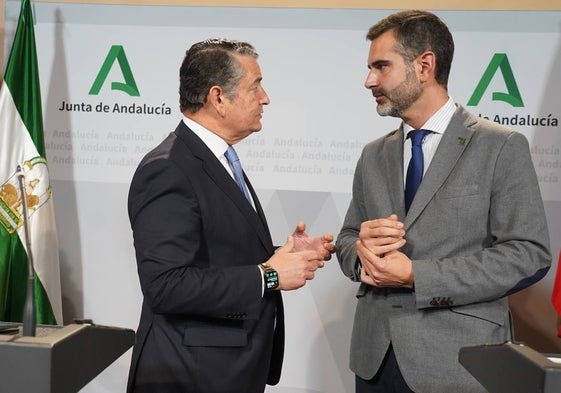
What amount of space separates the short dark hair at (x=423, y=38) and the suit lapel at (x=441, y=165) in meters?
0.24

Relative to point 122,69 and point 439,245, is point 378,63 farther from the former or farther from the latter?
point 122,69

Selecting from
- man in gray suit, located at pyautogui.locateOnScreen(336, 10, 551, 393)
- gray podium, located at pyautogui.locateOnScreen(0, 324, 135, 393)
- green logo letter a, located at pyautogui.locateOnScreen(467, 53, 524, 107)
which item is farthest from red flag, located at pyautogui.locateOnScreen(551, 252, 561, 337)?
gray podium, located at pyautogui.locateOnScreen(0, 324, 135, 393)

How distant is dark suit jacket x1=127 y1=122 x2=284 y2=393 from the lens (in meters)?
2.16

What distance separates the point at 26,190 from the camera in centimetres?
393

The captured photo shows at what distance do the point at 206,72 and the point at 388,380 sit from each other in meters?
1.14

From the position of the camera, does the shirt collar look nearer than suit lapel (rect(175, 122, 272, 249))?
No

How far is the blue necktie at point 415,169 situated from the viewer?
251 cm

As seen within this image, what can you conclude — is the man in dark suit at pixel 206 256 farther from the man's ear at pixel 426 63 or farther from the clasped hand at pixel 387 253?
the man's ear at pixel 426 63

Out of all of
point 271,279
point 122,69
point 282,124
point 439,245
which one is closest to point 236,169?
point 271,279

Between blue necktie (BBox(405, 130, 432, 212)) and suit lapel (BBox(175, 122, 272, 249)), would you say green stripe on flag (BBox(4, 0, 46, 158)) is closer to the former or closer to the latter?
suit lapel (BBox(175, 122, 272, 249))

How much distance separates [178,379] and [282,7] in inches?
96.1

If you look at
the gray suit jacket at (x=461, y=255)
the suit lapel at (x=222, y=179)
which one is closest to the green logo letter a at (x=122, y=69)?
the suit lapel at (x=222, y=179)

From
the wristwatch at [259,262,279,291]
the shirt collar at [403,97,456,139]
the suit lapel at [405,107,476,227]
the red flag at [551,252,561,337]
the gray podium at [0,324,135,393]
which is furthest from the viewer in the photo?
the red flag at [551,252,561,337]

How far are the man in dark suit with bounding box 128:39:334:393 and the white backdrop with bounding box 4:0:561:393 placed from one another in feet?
5.22
